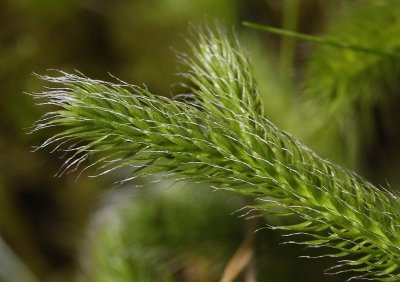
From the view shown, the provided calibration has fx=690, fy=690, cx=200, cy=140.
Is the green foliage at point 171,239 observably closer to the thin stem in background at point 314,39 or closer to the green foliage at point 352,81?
the green foliage at point 352,81

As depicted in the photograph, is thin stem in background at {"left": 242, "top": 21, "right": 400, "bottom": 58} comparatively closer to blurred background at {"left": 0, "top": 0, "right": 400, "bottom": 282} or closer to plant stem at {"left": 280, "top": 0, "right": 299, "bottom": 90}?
blurred background at {"left": 0, "top": 0, "right": 400, "bottom": 282}

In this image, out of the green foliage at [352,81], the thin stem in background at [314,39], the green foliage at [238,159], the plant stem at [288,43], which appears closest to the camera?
the green foliage at [238,159]

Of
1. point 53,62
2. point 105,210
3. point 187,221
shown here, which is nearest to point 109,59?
point 53,62

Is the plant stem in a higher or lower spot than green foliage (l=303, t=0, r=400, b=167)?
higher

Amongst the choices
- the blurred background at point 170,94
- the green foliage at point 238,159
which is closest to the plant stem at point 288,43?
the blurred background at point 170,94

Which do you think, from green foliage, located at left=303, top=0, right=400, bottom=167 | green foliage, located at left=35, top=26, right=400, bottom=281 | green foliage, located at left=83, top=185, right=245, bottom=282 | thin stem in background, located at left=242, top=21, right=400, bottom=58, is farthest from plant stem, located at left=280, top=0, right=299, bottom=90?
green foliage, located at left=35, top=26, right=400, bottom=281

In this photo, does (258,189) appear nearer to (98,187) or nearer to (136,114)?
(136,114)

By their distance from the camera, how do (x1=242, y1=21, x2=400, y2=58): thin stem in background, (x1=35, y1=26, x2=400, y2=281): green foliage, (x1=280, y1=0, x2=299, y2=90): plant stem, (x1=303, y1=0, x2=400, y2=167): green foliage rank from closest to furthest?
(x1=35, y1=26, x2=400, y2=281): green foliage, (x1=242, y1=21, x2=400, y2=58): thin stem in background, (x1=303, y1=0, x2=400, y2=167): green foliage, (x1=280, y1=0, x2=299, y2=90): plant stem

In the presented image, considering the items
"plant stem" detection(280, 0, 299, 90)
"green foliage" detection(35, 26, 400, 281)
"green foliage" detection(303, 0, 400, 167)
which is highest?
"plant stem" detection(280, 0, 299, 90)

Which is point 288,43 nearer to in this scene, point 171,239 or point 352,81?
point 352,81

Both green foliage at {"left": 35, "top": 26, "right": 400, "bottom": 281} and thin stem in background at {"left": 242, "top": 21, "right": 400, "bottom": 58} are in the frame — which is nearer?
green foliage at {"left": 35, "top": 26, "right": 400, "bottom": 281}
